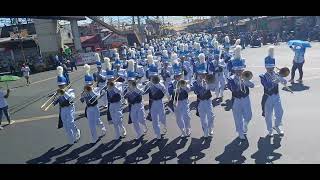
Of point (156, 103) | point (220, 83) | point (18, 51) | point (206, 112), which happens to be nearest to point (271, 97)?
point (206, 112)

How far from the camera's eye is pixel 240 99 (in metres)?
9.96

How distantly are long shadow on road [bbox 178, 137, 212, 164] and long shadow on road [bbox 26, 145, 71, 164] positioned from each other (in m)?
3.68

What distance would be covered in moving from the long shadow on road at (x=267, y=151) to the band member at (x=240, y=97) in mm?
608

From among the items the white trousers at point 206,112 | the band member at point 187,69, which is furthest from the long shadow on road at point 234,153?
the band member at point 187,69

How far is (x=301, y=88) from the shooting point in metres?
15.3

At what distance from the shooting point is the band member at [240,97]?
9930 millimetres

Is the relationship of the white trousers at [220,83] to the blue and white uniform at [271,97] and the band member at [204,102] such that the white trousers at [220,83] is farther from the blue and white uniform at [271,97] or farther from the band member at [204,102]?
the blue and white uniform at [271,97]

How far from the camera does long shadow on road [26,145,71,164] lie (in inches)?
410

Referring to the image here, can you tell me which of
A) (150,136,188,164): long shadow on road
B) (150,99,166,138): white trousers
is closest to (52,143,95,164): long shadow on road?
(150,99,166,138): white trousers

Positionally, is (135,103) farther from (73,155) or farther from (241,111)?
(241,111)

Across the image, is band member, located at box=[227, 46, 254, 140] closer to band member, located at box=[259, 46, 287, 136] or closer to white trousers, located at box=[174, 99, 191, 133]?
band member, located at box=[259, 46, 287, 136]
